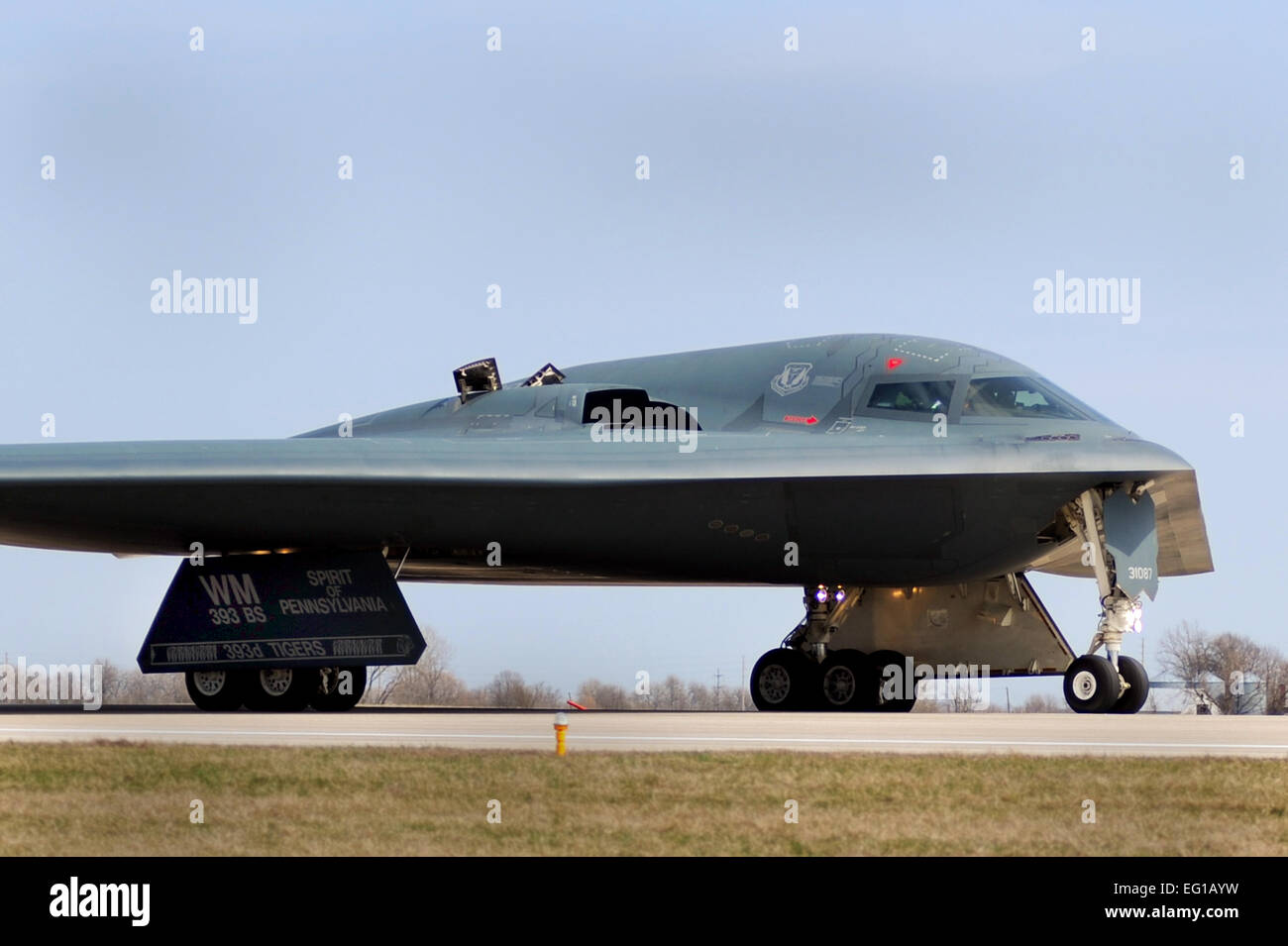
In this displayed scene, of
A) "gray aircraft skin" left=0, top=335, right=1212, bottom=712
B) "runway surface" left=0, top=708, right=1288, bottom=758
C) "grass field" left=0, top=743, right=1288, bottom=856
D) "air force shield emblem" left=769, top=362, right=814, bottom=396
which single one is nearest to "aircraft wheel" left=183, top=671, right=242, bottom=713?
"gray aircraft skin" left=0, top=335, right=1212, bottom=712

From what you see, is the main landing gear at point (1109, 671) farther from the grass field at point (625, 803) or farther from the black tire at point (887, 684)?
the grass field at point (625, 803)

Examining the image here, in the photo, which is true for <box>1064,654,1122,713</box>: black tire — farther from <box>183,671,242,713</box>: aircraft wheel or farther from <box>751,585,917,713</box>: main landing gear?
<box>183,671,242,713</box>: aircraft wheel

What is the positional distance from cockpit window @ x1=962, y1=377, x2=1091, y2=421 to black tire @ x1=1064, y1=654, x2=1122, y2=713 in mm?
3343

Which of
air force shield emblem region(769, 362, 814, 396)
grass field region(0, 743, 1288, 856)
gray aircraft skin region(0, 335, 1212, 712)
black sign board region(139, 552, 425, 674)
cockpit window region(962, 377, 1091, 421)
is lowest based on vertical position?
grass field region(0, 743, 1288, 856)

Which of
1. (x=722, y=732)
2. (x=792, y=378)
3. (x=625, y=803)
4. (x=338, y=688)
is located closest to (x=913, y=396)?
(x=792, y=378)

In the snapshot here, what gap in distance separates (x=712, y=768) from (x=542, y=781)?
4.53 feet

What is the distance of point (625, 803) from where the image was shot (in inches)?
423

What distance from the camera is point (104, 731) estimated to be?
15805 millimetres

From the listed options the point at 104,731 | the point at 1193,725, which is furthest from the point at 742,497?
the point at 104,731

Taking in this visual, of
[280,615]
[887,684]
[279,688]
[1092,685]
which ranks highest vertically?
[280,615]

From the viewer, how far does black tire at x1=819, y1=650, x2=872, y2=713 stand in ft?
78.1

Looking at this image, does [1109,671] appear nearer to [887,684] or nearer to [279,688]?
[887,684]

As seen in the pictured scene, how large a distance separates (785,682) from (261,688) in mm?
8079

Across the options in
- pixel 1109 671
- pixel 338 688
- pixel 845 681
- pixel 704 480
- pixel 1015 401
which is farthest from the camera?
pixel 845 681
